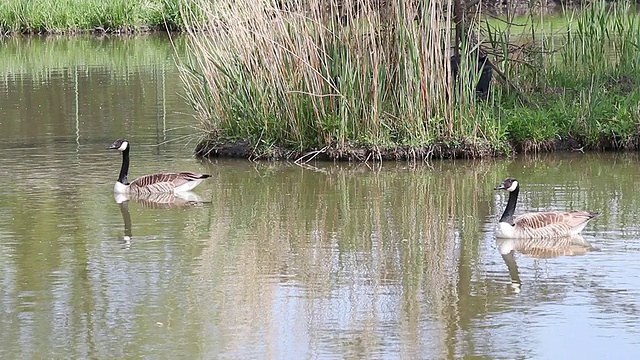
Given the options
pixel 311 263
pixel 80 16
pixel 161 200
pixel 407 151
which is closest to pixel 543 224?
pixel 311 263

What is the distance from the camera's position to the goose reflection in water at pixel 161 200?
40.2 feet

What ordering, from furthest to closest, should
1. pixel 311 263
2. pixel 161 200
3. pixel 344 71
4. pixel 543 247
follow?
pixel 344 71 < pixel 161 200 < pixel 543 247 < pixel 311 263

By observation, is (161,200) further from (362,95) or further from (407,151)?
(407,151)

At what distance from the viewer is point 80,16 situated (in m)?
35.7

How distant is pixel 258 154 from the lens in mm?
14500

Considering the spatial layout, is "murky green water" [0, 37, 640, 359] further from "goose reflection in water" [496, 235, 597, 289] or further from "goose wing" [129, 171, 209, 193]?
"goose wing" [129, 171, 209, 193]

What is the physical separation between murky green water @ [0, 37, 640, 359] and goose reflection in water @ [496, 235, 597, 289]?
0.14 feet

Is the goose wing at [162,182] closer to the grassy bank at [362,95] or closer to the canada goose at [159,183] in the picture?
the canada goose at [159,183]

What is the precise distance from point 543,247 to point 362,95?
13.7ft

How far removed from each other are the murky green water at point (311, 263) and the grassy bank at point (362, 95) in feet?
1.13

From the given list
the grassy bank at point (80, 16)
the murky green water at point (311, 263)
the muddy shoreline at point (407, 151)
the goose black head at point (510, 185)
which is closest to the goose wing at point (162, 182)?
the murky green water at point (311, 263)

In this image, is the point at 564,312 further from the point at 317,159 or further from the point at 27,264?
the point at 317,159

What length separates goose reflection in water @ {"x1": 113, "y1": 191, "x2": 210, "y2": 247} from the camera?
1224 cm

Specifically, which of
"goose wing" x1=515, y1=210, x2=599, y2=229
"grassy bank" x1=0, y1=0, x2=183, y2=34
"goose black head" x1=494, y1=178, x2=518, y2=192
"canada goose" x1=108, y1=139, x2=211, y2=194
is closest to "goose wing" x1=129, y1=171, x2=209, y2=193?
"canada goose" x1=108, y1=139, x2=211, y2=194
